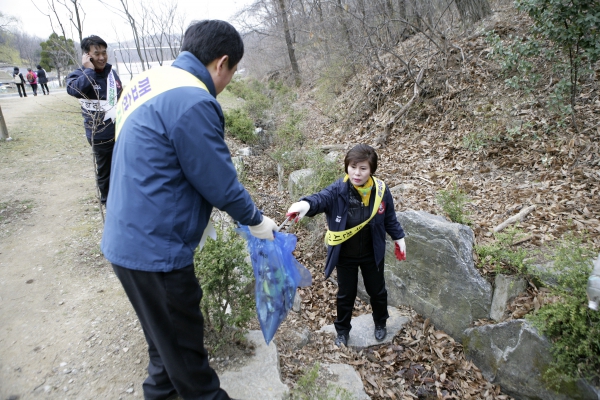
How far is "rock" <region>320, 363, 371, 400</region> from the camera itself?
9.11ft

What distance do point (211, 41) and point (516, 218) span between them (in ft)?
11.8

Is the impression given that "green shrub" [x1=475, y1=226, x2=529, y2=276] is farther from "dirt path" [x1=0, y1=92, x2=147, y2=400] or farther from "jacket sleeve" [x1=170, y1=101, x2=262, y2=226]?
"dirt path" [x1=0, y1=92, x2=147, y2=400]

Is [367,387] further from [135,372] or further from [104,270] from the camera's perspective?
[104,270]

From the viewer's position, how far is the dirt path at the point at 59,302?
2.56 m

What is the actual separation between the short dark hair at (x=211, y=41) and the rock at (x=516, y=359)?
287cm

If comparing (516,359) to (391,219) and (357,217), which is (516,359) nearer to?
(391,219)

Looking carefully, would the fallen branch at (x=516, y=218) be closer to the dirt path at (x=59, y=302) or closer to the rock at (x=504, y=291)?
the rock at (x=504, y=291)

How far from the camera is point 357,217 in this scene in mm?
2885

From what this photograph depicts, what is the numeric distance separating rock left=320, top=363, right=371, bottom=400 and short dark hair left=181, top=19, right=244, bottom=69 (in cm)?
236

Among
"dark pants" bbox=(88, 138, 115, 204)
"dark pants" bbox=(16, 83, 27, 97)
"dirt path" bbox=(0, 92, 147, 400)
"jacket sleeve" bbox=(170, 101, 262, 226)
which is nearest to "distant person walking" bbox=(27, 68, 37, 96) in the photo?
"dark pants" bbox=(16, 83, 27, 97)

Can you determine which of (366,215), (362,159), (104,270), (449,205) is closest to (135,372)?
(104,270)

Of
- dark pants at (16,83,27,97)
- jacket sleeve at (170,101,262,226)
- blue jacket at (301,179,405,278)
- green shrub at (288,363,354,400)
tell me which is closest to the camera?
jacket sleeve at (170,101,262,226)

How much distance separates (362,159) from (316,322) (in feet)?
6.54

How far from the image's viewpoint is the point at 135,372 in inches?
102
